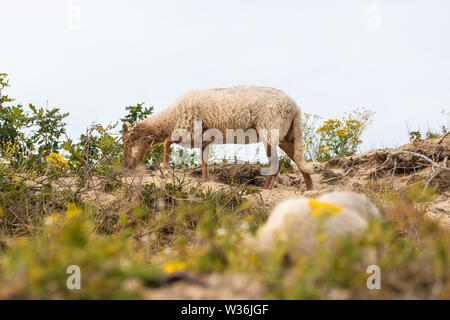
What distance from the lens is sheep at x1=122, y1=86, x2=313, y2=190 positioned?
24.8ft

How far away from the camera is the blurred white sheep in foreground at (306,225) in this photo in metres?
2.12

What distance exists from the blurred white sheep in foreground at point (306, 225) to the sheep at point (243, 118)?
5.12 meters

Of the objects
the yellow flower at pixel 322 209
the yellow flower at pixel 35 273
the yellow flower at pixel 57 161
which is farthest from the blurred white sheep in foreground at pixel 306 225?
the yellow flower at pixel 57 161

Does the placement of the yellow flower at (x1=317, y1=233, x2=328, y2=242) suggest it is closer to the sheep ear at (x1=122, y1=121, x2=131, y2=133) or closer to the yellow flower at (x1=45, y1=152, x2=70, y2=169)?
the yellow flower at (x1=45, y1=152, x2=70, y2=169)

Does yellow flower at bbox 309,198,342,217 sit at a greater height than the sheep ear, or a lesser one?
greater

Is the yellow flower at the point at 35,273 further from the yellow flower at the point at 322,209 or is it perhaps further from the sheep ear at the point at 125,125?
the sheep ear at the point at 125,125

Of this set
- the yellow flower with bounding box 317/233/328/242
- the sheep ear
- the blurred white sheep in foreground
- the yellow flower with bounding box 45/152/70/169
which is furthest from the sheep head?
the yellow flower with bounding box 317/233/328/242

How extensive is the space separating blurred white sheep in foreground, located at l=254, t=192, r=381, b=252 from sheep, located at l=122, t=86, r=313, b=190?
5.12 meters

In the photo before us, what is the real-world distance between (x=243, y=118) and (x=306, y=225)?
5574 millimetres

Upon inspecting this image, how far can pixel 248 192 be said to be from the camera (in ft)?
20.7

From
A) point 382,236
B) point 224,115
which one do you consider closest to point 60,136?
point 224,115

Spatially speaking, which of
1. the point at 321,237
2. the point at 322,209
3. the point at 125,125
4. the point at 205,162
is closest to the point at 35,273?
the point at 321,237

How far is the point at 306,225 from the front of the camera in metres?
2.20
